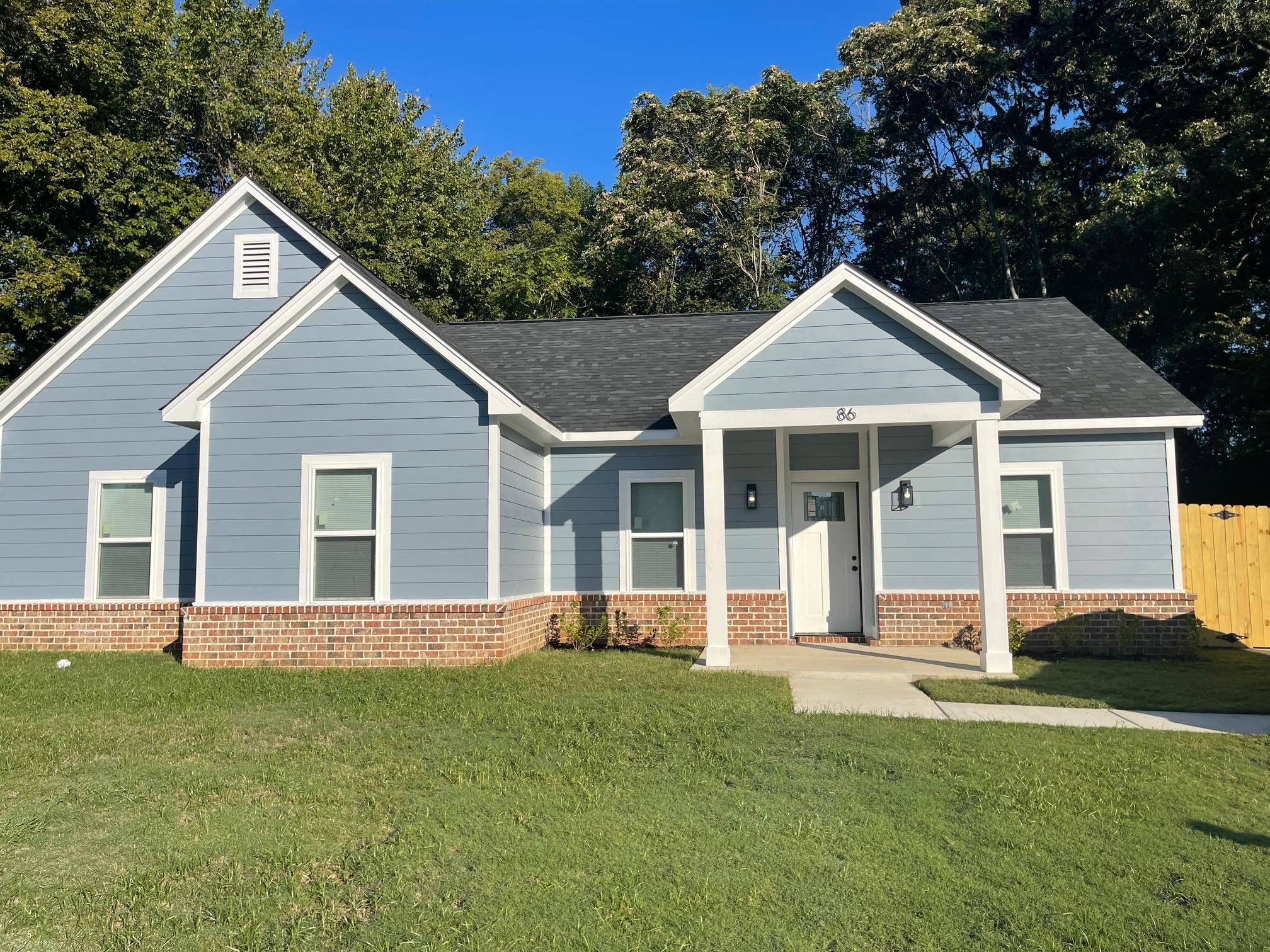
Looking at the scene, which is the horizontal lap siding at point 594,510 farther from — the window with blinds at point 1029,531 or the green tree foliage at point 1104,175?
the green tree foliage at point 1104,175

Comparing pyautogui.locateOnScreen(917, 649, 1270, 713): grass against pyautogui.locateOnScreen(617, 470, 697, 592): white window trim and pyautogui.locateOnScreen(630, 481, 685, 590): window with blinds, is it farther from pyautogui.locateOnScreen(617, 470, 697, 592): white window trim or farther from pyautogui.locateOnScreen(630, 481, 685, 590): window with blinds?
pyautogui.locateOnScreen(630, 481, 685, 590): window with blinds

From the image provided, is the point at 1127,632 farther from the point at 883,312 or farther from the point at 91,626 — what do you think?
the point at 91,626

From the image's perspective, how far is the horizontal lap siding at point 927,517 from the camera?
39.2 ft

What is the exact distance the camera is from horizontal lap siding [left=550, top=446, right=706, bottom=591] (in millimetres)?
12508

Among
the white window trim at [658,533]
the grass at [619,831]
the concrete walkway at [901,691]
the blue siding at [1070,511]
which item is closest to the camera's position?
the grass at [619,831]

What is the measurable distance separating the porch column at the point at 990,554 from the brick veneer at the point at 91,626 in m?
10.3

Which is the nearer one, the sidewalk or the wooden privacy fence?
the sidewalk

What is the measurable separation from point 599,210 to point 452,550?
2141cm

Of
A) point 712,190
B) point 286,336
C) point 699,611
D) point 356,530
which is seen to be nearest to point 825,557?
point 699,611

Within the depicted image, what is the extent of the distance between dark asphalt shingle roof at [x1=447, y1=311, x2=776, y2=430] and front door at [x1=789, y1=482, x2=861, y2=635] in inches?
91.9

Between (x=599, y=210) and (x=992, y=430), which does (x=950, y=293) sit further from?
(x=992, y=430)

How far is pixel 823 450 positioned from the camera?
12.7 metres

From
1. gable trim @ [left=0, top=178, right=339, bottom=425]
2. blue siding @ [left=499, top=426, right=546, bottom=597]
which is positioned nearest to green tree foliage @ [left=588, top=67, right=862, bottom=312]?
gable trim @ [left=0, top=178, right=339, bottom=425]

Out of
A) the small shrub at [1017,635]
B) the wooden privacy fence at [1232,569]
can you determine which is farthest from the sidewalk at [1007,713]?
the wooden privacy fence at [1232,569]
